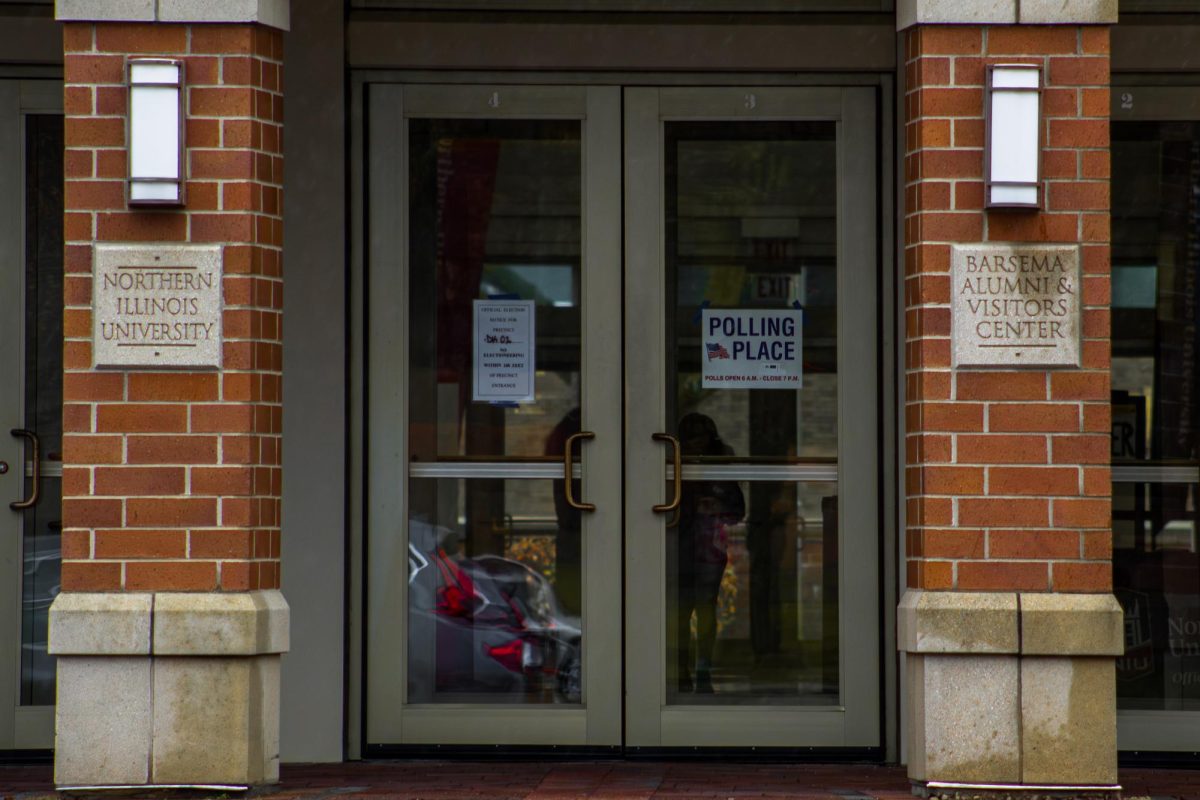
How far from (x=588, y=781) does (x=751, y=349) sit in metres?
1.92

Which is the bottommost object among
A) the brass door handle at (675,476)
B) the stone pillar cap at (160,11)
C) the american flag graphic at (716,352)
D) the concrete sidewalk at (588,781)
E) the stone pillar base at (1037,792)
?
the concrete sidewalk at (588,781)

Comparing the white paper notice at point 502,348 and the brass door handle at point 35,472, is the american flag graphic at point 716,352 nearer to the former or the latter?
the white paper notice at point 502,348

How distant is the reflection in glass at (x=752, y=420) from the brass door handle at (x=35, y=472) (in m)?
2.63

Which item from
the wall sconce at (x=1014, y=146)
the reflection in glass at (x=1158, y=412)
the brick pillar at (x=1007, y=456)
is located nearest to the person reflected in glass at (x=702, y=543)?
the brick pillar at (x=1007, y=456)

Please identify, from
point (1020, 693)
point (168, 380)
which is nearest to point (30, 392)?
point (168, 380)

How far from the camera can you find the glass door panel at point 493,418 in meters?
6.44

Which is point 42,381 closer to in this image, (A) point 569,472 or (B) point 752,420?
(A) point 569,472

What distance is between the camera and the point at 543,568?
21.3ft

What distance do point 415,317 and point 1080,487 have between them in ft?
9.23

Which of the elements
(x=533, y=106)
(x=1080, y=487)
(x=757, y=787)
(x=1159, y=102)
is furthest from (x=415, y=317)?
(x=1159, y=102)

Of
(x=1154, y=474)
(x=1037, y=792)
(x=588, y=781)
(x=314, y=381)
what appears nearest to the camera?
(x=1037, y=792)

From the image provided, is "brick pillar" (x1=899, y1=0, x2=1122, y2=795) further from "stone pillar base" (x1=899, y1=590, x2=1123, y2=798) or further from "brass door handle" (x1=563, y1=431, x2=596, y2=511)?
"brass door handle" (x1=563, y1=431, x2=596, y2=511)

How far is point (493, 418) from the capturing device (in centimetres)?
654

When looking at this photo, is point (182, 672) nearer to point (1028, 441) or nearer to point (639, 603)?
point (639, 603)
